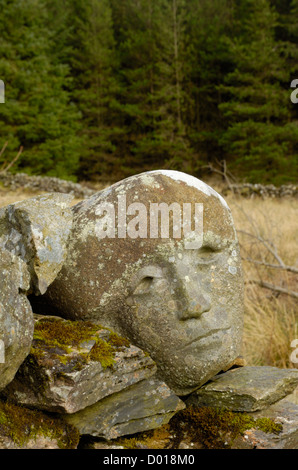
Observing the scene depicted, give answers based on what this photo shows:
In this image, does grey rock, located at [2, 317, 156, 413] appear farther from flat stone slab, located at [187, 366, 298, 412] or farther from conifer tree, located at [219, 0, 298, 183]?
conifer tree, located at [219, 0, 298, 183]

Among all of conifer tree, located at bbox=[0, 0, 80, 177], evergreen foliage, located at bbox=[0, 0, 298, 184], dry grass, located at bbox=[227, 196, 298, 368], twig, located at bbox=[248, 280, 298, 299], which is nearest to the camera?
dry grass, located at bbox=[227, 196, 298, 368]

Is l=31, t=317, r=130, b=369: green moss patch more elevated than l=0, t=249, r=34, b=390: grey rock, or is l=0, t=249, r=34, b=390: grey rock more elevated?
l=0, t=249, r=34, b=390: grey rock

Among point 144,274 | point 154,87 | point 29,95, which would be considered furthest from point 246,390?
point 154,87

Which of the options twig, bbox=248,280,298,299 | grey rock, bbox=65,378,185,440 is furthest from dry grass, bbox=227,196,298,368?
grey rock, bbox=65,378,185,440

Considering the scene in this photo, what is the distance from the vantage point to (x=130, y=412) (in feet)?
6.31

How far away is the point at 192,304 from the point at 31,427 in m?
0.87


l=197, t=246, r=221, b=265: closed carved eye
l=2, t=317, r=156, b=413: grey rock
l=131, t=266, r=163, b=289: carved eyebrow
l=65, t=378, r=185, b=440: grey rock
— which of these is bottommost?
l=65, t=378, r=185, b=440: grey rock

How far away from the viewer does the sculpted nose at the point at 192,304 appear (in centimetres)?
212

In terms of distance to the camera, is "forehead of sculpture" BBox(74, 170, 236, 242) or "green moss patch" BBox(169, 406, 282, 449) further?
"forehead of sculpture" BBox(74, 170, 236, 242)

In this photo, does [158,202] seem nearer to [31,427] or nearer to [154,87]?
[31,427]

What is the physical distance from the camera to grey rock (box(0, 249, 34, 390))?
5.15 ft

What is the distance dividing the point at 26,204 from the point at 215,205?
0.96 m

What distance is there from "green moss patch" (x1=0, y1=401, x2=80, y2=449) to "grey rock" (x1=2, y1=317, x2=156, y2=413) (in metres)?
0.04
